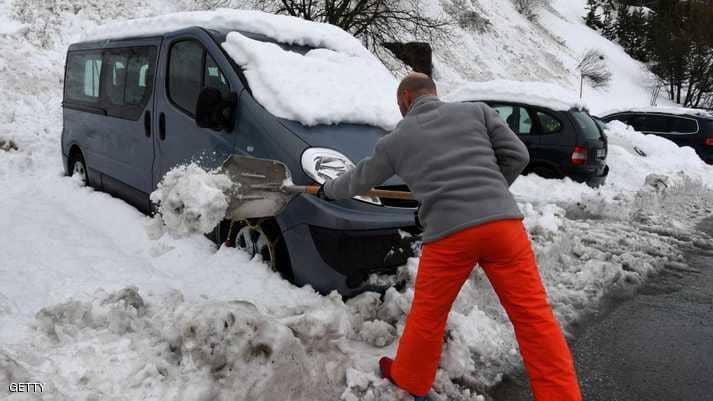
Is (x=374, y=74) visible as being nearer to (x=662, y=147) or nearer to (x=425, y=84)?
(x=425, y=84)

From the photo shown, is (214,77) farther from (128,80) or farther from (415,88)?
(415,88)

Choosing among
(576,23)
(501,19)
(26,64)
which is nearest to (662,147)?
(26,64)

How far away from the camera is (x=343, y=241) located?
3.48 metres

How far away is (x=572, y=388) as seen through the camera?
97.3 inches

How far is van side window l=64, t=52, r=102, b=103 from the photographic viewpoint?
243 inches

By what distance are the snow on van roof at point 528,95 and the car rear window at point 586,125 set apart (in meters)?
0.14

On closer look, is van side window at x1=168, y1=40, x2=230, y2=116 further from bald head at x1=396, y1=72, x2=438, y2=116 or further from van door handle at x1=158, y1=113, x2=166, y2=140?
bald head at x1=396, y1=72, x2=438, y2=116

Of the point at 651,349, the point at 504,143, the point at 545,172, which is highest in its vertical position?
the point at 504,143

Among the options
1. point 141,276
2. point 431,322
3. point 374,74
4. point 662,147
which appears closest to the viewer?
point 431,322

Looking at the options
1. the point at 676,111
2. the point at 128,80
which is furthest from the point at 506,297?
the point at 676,111

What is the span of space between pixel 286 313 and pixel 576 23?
55.9 m

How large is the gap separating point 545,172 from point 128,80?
20.6 feet

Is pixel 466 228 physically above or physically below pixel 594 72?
below

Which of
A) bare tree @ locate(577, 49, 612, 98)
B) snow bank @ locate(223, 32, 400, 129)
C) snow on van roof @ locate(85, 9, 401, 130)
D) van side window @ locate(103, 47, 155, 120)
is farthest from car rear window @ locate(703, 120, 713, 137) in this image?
bare tree @ locate(577, 49, 612, 98)
